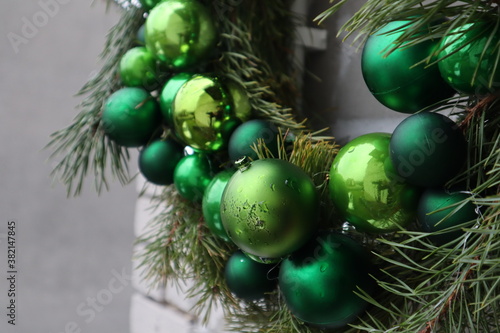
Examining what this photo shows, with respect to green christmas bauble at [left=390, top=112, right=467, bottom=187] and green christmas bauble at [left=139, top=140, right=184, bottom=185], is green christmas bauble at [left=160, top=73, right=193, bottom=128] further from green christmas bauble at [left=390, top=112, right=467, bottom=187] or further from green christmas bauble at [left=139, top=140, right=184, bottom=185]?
green christmas bauble at [left=390, top=112, right=467, bottom=187]

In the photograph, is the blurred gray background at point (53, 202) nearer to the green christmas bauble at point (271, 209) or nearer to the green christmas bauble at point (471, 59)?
the green christmas bauble at point (271, 209)

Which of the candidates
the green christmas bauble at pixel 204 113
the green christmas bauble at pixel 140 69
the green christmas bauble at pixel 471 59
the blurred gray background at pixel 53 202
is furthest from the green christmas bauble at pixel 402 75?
the blurred gray background at pixel 53 202

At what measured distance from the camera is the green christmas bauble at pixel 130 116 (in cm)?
48

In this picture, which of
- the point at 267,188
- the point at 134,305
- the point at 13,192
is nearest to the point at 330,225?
the point at 267,188

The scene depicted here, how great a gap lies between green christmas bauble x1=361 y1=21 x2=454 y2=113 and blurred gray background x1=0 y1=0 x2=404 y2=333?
97 centimetres

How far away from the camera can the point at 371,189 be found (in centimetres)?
32

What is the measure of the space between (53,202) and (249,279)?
3.81 ft

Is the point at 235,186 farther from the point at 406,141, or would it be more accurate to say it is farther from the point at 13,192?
the point at 13,192

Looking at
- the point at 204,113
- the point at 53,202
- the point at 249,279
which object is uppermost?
the point at 204,113

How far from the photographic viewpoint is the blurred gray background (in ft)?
4.25

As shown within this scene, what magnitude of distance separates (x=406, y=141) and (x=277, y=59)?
0.91 feet

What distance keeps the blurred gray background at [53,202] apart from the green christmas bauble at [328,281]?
91 centimetres

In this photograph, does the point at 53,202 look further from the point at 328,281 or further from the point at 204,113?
the point at 328,281

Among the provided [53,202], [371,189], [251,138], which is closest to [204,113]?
[251,138]
